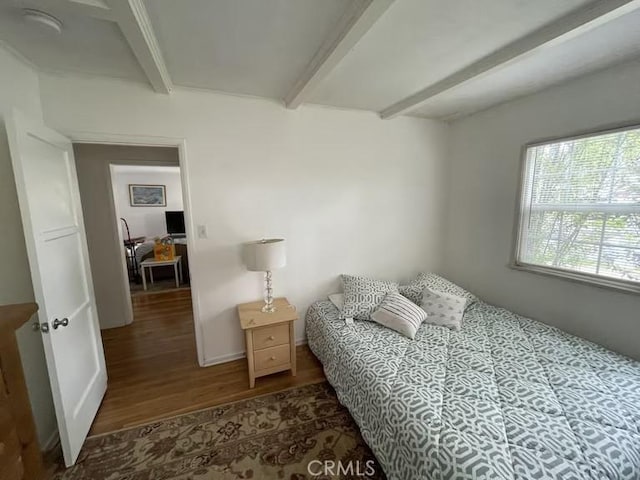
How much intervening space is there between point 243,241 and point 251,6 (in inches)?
65.3

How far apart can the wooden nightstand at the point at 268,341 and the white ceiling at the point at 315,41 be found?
6.06 feet

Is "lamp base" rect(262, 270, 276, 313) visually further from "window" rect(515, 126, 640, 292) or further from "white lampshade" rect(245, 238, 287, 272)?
"window" rect(515, 126, 640, 292)

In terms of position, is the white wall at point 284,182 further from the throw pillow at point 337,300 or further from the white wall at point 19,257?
the white wall at point 19,257

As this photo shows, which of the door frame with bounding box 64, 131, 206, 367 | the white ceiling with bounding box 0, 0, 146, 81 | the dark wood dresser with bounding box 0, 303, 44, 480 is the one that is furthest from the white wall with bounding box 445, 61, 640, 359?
the dark wood dresser with bounding box 0, 303, 44, 480

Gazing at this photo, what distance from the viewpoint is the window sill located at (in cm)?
181

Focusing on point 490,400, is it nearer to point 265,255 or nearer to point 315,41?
point 265,255

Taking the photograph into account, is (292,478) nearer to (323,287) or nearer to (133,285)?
(323,287)

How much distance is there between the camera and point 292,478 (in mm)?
1412

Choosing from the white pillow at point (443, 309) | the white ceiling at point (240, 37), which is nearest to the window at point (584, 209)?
the white pillow at point (443, 309)

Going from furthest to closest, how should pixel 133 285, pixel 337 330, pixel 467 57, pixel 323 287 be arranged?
pixel 133 285 → pixel 323 287 → pixel 337 330 → pixel 467 57

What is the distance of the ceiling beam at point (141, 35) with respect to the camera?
1.15 metres

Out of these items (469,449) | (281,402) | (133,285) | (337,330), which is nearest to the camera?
(469,449)

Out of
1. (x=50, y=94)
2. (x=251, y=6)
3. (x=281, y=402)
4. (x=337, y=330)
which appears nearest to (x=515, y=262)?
(x=337, y=330)

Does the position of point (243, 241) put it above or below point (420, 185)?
below
